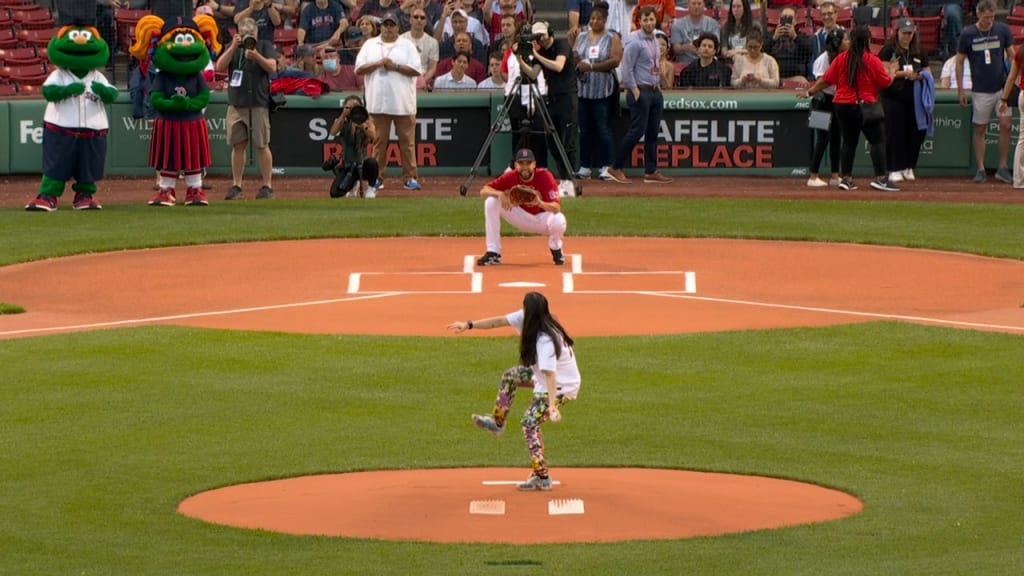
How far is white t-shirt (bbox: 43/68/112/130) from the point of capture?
21906 mm

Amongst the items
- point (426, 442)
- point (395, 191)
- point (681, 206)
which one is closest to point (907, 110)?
point (681, 206)

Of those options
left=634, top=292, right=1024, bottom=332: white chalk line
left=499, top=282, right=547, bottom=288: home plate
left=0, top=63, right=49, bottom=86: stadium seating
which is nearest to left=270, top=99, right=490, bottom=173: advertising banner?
left=0, top=63, right=49, bottom=86: stadium seating

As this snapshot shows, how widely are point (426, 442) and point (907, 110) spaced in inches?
628

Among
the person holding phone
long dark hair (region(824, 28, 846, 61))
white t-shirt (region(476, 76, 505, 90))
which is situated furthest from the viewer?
the person holding phone

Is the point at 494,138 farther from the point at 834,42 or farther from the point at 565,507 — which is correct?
the point at 565,507

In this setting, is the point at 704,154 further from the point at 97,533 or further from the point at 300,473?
the point at 97,533

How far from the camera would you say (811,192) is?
985 inches

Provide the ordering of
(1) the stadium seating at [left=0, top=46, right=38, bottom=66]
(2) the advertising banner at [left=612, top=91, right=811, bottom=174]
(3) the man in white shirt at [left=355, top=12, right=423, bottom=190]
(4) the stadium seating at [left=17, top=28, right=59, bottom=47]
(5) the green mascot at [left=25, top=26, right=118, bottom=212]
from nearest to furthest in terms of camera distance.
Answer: (5) the green mascot at [left=25, top=26, right=118, bottom=212] → (3) the man in white shirt at [left=355, top=12, right=423, bottom=190] → (2) the advertising banner at [left=612, top=91, right=811, bottom=174] → (1) the stadium seating at [left=0, top=46, right=38, bottom=66] → (4) the stadium seating at [left=17, top=28, right=59, bottom=47]

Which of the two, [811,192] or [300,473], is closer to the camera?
[300,473]

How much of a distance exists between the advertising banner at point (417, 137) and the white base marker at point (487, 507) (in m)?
17.3

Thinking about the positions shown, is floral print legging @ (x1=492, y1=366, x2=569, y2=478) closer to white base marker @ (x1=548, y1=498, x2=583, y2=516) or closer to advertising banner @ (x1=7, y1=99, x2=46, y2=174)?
white base marker @ (x1=548, y1=498, x2=583, y2=516)

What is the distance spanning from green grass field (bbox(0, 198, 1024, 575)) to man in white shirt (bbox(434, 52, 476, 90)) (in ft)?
36.0

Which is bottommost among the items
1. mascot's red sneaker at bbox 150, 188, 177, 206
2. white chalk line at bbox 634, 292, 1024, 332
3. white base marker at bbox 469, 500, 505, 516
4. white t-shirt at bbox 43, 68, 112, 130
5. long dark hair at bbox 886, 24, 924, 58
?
white chalk line at bbox 634, 292, 1024, 332

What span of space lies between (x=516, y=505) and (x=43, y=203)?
14557 millimetres
